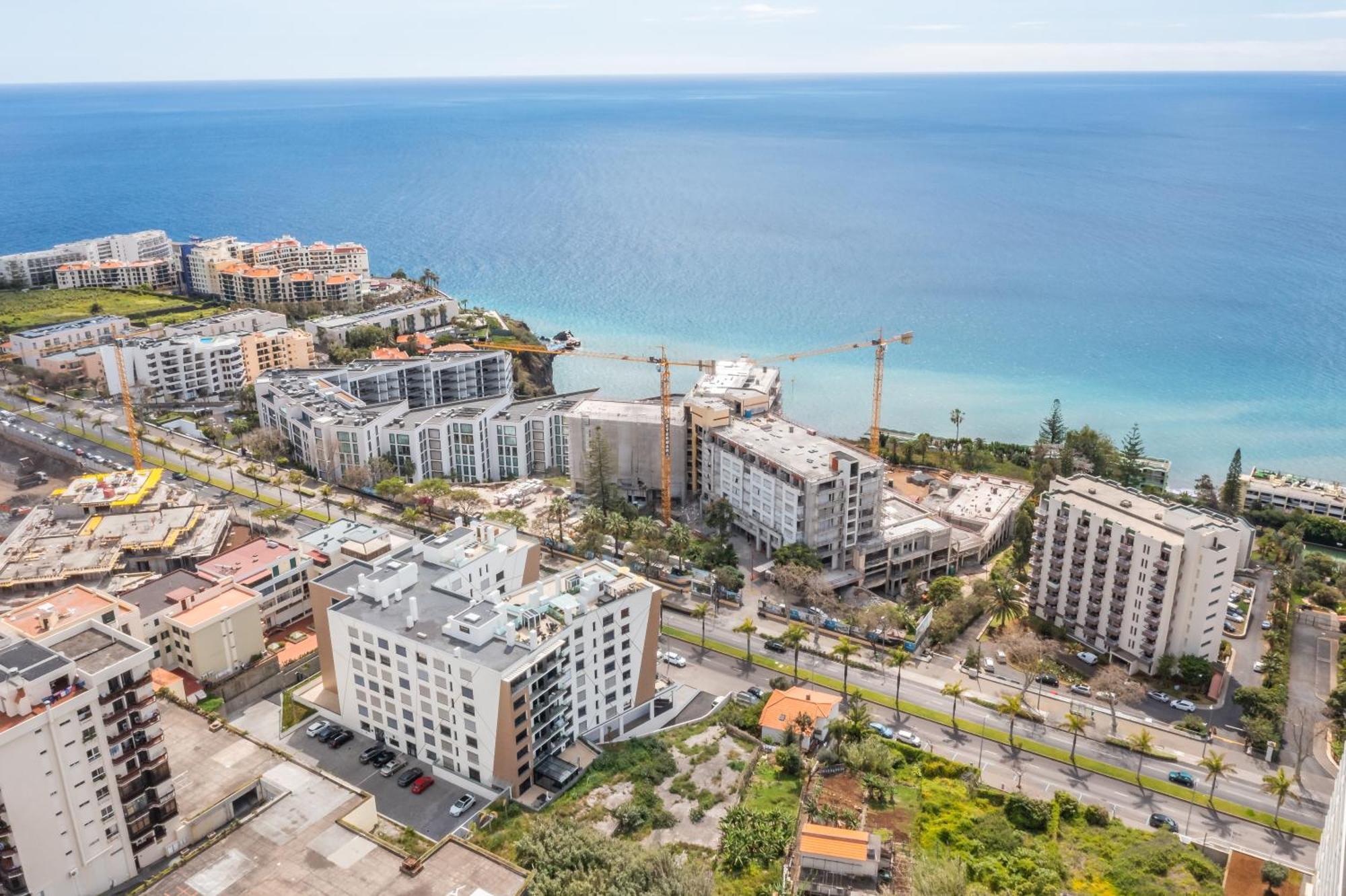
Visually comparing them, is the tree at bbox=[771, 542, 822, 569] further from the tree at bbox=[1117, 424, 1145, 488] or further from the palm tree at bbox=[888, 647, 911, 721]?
the tree at bbox=[1117, 424, 1145, 488]

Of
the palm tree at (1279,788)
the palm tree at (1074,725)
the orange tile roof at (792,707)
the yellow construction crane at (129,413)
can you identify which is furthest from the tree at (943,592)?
the yellow construction crane at (129,413)

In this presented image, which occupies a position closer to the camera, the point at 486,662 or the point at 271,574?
the point at 486,662

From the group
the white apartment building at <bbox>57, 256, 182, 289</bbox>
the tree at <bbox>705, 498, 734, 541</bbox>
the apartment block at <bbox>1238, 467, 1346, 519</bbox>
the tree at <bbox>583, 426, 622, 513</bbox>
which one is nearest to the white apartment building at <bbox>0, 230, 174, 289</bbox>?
the white apartment building at <bbox>57, 256, 182, 289</bbox>

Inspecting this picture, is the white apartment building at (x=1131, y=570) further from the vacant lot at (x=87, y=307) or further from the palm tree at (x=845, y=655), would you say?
the vacant lot at (x=87, y=307)

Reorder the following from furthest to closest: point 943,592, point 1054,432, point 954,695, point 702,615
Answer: point 1054,432
point 943,592
point 702,615
point 954,695

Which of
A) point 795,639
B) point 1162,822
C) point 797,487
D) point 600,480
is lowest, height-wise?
point 1162,822

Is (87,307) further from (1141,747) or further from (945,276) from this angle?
(1141,747)

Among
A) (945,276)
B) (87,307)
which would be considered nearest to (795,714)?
(87,307)

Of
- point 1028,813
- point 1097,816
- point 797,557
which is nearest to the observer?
point 1028,813
